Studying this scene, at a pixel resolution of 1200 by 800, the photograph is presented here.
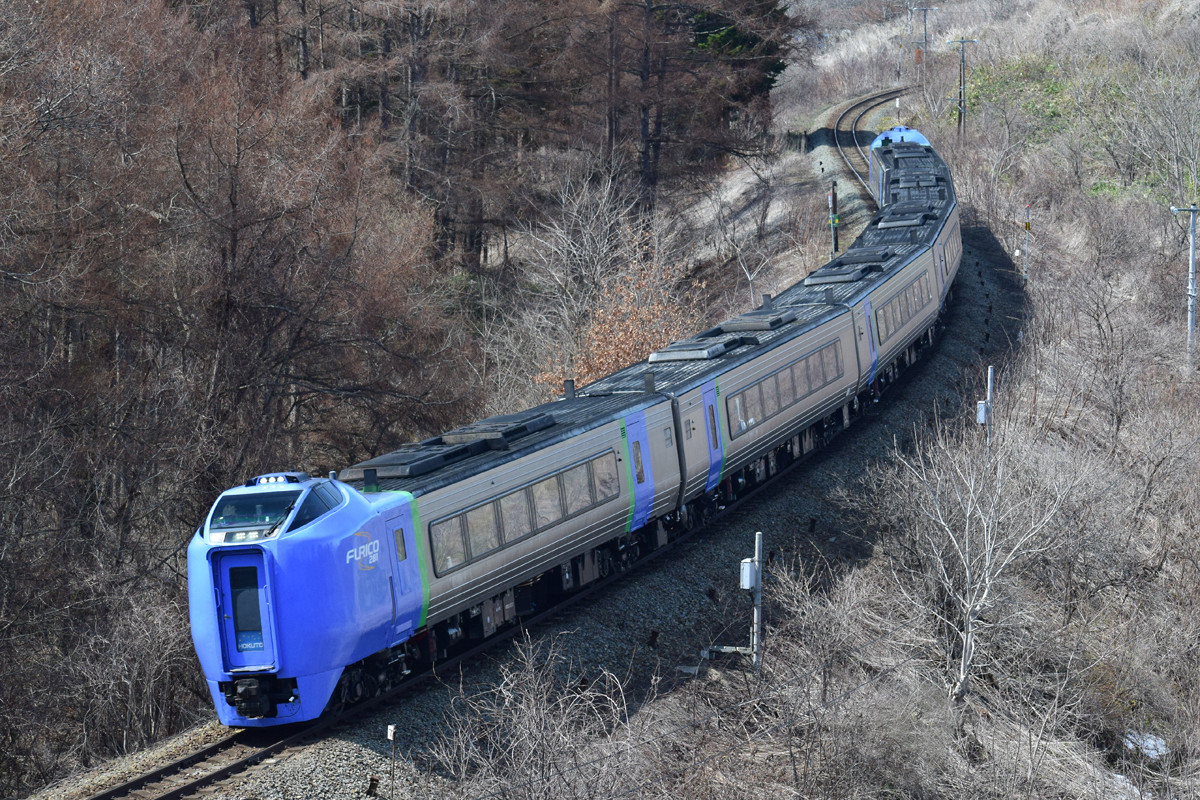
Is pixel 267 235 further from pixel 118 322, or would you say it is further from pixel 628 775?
pixel 628 775

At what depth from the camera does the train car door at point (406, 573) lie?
1386 centimetres

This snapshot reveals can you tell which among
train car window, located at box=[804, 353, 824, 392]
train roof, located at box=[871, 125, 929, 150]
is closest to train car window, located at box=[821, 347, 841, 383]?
train car window, located at box=[804, 353, 824, 392]

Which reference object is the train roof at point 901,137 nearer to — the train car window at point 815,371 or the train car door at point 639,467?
the train car window at point 815,371

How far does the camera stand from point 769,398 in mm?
22156

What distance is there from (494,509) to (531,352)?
68.3 ft

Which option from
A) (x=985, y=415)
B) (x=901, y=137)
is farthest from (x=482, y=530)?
(x=901, y=137)

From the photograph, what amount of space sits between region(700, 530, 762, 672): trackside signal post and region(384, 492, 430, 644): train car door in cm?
351

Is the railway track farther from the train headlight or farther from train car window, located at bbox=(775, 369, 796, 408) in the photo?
the train headlight

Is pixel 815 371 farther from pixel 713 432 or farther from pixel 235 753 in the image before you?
pixel 235 753

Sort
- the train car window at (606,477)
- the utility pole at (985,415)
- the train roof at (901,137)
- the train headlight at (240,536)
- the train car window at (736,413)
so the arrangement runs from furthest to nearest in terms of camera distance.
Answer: the train roof at (901,137) < the train car window at (736,413) < the utility pole at (985,415) < the train car window at (606,477) < the train headlight at (240,536)

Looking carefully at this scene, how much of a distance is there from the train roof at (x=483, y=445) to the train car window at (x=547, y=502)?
48 centimetres

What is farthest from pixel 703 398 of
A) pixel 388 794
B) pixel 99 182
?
pixel 99 182

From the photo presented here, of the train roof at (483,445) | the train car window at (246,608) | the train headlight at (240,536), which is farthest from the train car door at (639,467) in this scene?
the train car window at (246,608)

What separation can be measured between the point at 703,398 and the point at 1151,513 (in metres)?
9.35
